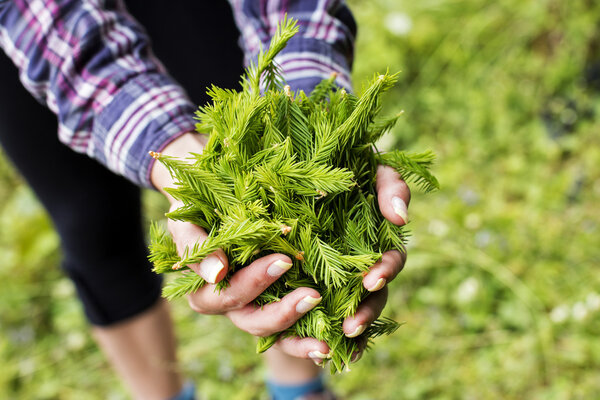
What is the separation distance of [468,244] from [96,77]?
5.16 feet

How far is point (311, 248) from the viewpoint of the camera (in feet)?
2.57

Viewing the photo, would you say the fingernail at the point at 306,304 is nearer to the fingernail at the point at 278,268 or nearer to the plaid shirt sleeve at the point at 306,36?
the fingernail at the point at 278,268

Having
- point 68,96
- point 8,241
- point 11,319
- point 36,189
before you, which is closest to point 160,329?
point 36,189

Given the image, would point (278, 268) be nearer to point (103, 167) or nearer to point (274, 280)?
point (274, 280)

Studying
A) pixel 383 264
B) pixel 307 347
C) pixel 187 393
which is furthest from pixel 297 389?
pixel 383 264

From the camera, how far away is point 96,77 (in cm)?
93

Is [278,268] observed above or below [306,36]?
below

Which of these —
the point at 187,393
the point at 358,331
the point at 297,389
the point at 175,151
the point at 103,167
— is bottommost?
the point at 187,393

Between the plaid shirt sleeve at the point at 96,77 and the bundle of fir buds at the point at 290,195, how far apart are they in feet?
0.47

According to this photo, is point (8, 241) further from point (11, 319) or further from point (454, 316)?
point (454, 316)

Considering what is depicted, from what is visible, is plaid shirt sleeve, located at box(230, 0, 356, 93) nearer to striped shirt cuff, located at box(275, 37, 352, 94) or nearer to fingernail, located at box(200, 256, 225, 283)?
striped shirt cuff, located at box(275, 37, 352, 94)

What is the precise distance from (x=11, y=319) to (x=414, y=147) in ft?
6.81

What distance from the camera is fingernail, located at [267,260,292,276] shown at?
76cm

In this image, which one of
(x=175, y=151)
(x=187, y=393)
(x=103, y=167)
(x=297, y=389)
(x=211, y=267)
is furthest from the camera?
(x=187, y=393)
